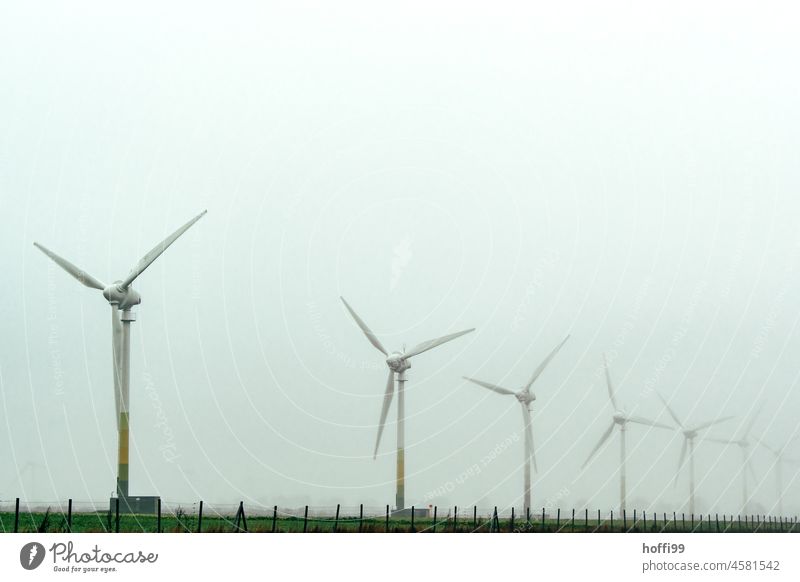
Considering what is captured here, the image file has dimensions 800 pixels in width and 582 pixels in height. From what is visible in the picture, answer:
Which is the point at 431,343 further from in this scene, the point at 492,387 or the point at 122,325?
the point at 122,325

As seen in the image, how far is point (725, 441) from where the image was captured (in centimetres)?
1669

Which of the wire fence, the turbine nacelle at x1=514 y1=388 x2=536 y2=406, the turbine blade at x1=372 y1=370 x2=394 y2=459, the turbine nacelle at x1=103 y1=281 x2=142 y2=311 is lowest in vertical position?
the wire fence

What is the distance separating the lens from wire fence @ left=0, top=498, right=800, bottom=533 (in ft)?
44.7

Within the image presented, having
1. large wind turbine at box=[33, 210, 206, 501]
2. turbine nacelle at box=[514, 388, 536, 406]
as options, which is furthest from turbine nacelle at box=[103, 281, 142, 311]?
turbine nacelle at box=[514, 388, 536, 406]

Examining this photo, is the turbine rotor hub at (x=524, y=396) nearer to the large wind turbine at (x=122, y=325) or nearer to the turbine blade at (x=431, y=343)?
the turbine blade at (x=431, y=343)

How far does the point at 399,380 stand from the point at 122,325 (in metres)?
3.67

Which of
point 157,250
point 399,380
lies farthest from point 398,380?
point 157,250

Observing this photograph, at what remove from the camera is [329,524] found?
47.4 ft

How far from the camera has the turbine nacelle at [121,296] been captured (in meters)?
16.6

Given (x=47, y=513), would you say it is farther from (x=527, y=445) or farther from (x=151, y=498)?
(x=527, y=445)

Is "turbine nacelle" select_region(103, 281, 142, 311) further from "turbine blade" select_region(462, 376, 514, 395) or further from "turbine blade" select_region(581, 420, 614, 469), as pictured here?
"turbine blade" select_region(581, 420, 614, 469)

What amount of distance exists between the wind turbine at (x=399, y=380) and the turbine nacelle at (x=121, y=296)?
121 inches
